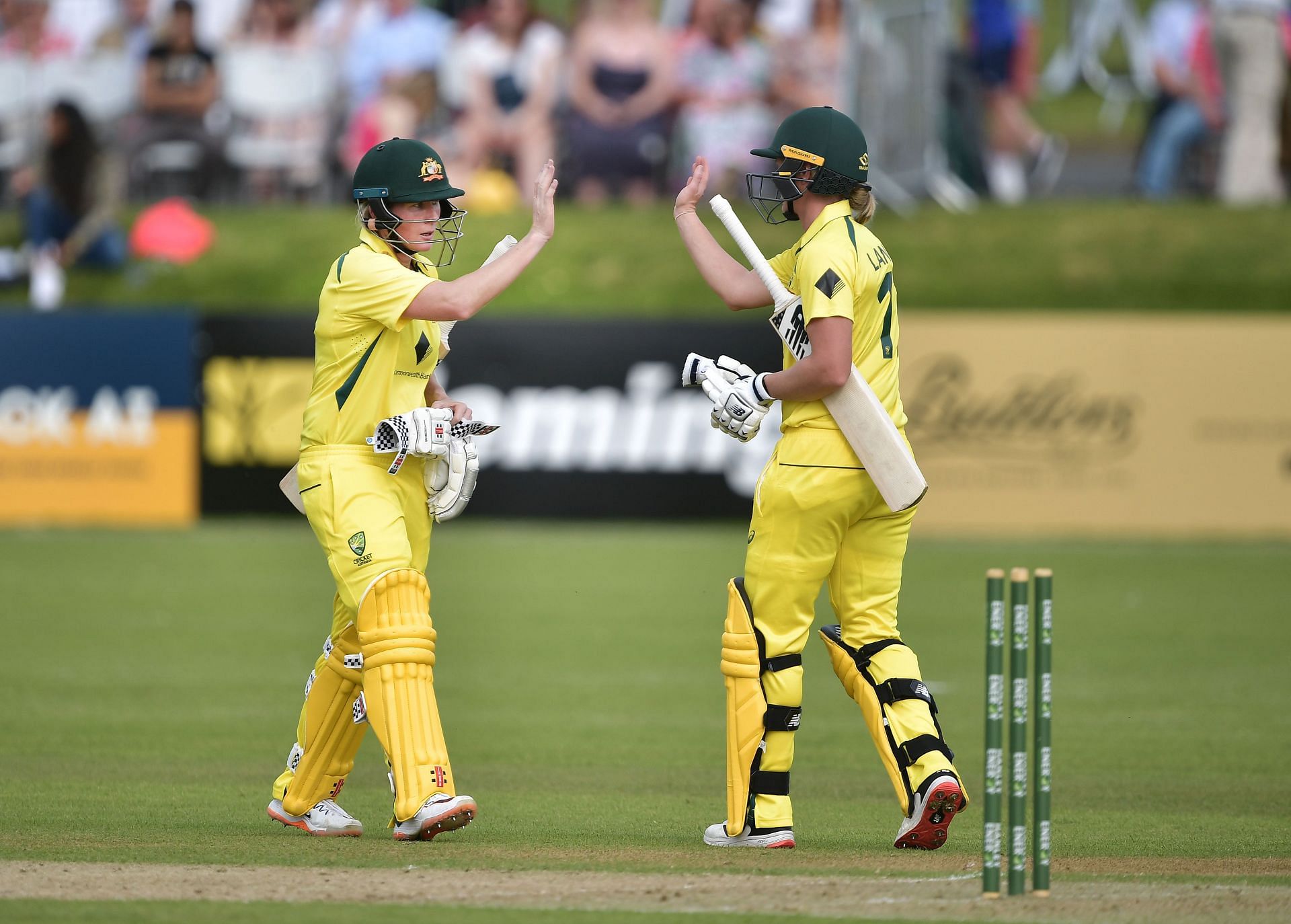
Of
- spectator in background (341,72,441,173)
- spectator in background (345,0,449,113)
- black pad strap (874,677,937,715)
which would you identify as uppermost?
spectator in background (345,0,449,113)

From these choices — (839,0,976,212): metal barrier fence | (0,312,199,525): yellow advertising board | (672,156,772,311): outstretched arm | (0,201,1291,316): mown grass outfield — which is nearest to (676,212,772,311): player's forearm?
(672,156,772,311): outstretched arm

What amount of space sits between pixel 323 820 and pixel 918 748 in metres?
2.02

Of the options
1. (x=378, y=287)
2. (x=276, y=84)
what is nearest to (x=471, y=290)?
(x=378, y=287)

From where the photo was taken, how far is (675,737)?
28.8ft

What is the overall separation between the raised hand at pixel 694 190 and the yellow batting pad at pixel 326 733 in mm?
1871

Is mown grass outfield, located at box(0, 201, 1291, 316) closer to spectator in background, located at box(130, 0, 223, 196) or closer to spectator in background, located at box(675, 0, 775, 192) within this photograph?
spectator in background, located at box(675, 0, 775, 192)

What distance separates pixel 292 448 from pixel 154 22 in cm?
599

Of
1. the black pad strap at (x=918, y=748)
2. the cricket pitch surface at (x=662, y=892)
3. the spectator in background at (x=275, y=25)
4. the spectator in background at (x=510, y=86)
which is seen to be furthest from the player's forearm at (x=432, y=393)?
the spectator in background at (x=275, y=25)

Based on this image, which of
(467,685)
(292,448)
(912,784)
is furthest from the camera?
(292,448)

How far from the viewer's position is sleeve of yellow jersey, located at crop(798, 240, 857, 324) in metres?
6.12

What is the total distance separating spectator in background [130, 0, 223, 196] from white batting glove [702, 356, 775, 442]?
14942mm

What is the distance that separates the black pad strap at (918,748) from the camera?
6.21 metres

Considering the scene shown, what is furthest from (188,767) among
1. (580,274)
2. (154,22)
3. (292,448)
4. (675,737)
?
(154,22)

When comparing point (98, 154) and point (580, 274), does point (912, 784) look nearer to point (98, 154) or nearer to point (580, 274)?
point (580, 274)
